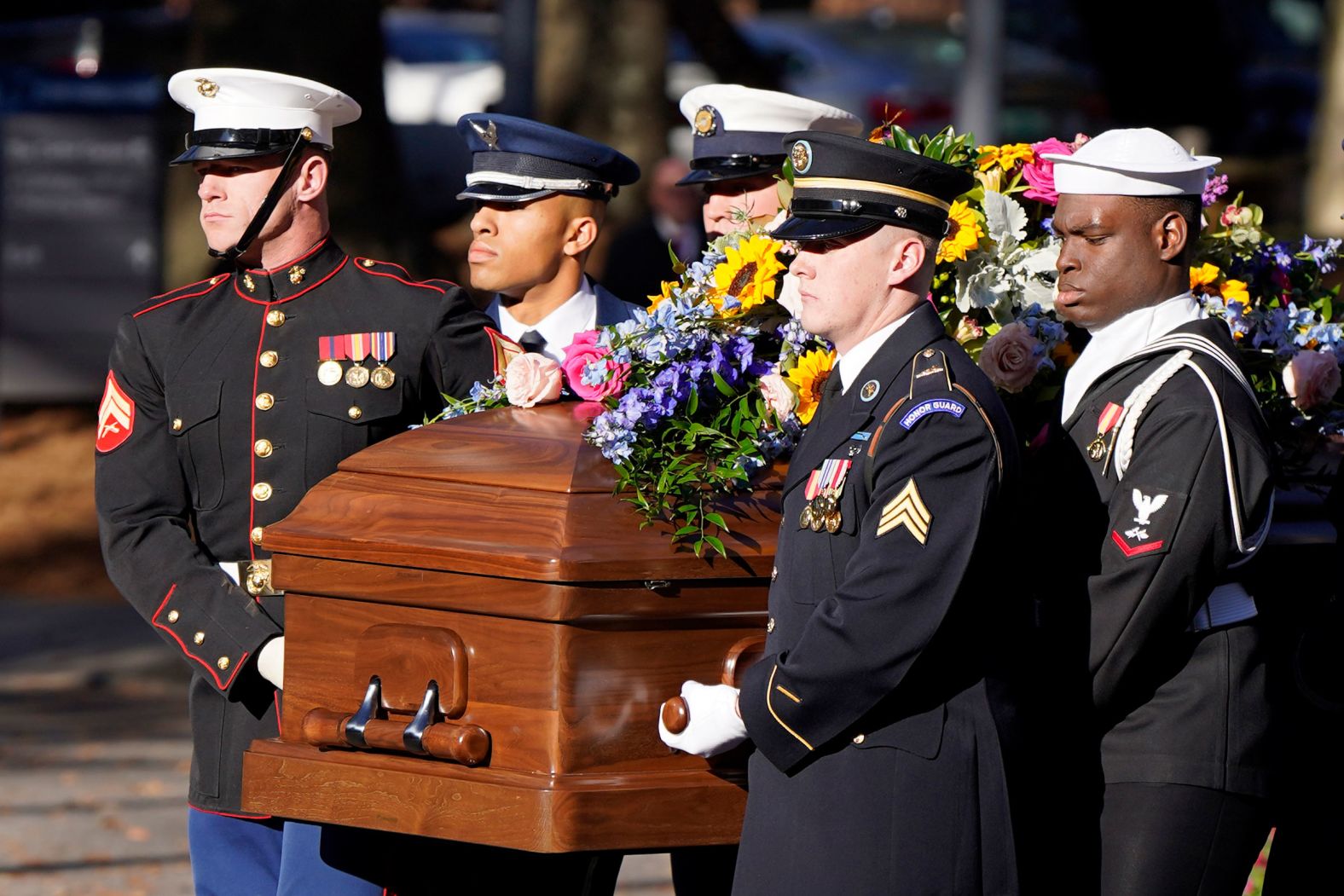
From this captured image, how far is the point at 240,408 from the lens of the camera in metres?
3.59

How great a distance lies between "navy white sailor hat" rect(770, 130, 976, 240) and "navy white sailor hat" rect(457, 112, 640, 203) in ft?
3.84

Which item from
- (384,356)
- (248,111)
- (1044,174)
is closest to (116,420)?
(384,356)

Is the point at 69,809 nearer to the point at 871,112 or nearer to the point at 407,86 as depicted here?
the point at 407,86

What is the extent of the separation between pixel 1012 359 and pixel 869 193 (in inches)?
27.2

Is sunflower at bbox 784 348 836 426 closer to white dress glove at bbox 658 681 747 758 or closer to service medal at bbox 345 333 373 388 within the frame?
white dress glove at bbox 658 681 747 758

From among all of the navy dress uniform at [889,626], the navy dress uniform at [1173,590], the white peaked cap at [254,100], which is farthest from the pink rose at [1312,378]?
the white peaked cap at [254,100]

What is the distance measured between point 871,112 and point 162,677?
767 centimetres

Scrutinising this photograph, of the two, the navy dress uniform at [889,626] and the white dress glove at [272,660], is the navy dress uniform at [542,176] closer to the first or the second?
the white dress glove at [272,660]

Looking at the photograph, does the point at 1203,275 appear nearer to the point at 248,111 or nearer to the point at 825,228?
the point at 825,228

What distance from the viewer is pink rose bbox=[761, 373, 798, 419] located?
3.18 meters

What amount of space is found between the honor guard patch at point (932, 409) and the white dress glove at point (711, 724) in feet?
1.61

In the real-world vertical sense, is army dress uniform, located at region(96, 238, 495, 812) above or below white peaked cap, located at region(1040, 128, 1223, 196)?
below

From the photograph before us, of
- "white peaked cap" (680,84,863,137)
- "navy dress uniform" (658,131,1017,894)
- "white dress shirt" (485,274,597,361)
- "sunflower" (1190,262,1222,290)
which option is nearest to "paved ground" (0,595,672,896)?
"white dress shirt" (485,274,597,361)

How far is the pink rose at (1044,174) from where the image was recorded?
3650 millimetres
